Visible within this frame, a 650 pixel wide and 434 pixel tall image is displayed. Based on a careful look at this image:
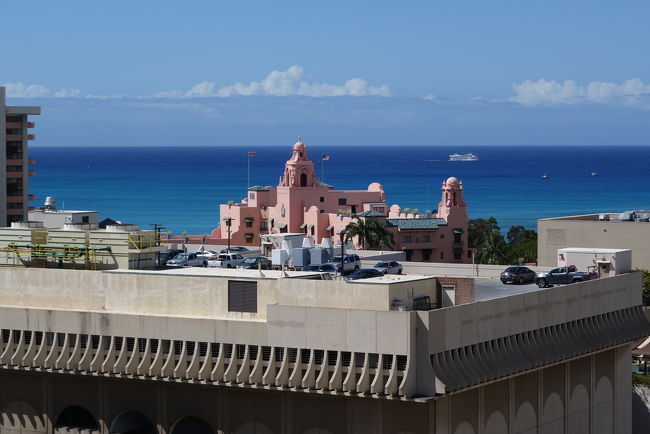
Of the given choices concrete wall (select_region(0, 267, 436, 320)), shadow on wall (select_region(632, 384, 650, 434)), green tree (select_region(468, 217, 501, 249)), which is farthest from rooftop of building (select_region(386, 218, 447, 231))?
concrete wall (select_region(0, 267, 436, 320))

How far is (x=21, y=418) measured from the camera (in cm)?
5528

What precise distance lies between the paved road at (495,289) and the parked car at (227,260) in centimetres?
1281

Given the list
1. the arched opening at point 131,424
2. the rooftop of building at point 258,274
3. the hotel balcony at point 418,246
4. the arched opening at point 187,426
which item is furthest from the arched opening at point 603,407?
the hotel balcony at point 418,246

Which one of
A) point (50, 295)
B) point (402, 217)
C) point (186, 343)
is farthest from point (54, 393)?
point (402, 217)

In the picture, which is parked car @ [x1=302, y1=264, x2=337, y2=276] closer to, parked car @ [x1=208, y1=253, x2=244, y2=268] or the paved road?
the paved road

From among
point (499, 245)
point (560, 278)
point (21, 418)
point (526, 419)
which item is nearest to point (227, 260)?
point (21, 418)

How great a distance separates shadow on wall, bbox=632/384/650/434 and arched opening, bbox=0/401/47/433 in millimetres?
26275

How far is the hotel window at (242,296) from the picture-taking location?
4981 cm

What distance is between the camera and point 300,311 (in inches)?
1858

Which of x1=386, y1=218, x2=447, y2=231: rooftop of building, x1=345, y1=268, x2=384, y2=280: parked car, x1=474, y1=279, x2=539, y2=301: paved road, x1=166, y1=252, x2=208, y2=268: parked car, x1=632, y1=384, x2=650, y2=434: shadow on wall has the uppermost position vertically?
x1=386, y1=218, x2=447, y2=231: rooftop of building

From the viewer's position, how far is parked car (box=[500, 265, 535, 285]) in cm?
5941

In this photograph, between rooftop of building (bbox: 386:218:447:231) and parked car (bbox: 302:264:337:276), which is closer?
parked car (bbox: 302:264:337:276)

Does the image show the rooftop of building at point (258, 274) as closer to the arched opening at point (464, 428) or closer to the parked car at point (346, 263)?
the arched opening at point (464, 428)

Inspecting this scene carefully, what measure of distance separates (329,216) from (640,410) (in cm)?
6187
